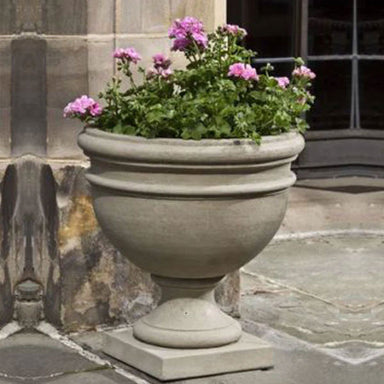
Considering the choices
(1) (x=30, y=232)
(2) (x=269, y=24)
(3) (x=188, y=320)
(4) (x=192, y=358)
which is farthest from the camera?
(2) (x=269, y=24)

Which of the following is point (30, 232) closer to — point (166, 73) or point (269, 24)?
point (166, 73)

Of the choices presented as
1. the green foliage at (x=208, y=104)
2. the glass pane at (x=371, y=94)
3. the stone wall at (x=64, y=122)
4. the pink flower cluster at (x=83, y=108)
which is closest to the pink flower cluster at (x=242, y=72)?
the green foliage at (x=208, y=104)

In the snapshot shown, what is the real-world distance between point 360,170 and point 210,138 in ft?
16.3

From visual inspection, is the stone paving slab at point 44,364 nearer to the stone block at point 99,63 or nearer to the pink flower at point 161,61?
the stone block at point 99,63

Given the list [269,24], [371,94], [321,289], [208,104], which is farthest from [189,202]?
[371,94]

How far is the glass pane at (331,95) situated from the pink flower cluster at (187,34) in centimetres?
444

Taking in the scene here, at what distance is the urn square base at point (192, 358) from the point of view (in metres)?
6.54

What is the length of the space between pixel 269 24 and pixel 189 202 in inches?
184

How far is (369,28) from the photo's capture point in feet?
37.0

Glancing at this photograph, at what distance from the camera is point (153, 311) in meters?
6.81

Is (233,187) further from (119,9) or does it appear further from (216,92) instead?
(119,9)

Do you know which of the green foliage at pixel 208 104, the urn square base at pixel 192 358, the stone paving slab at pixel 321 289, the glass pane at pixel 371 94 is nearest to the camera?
the green foliage at pixel 208 104

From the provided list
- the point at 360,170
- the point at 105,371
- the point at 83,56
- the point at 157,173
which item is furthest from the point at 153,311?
the point at 360,170

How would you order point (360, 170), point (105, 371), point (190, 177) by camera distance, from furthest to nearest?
1. point (360, 170)
2. point (105, 371)
3. point (190, 177)
